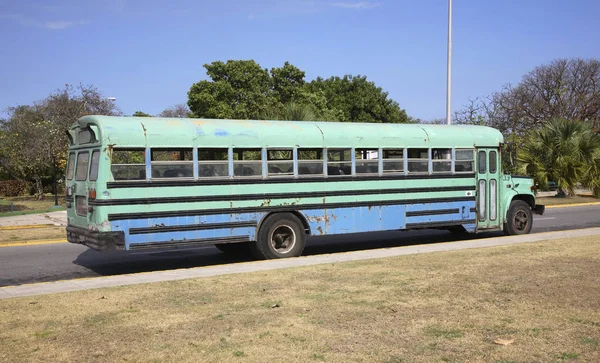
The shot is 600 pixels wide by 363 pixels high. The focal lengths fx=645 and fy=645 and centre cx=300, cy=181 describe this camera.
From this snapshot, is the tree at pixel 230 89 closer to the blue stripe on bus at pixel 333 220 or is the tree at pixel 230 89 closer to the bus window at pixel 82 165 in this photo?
the blue stripe on bus at pixel 333 220

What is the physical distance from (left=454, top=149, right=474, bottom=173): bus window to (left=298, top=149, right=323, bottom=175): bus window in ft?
11.0

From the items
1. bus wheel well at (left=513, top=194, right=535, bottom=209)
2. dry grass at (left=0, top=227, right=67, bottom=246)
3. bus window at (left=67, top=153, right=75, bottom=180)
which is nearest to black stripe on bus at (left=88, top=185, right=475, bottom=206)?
bus window at (left=67, top=153, right=75, bottom=180)

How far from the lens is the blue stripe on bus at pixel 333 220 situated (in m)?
10.6

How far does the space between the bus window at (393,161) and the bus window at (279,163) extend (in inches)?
82.3

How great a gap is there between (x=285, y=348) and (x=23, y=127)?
30646 millimetres

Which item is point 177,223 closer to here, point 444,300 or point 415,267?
point 415,267

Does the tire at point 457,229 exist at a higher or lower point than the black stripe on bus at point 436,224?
lower

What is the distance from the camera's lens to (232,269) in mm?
10422

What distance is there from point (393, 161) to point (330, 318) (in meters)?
6.79

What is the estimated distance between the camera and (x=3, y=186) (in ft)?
127

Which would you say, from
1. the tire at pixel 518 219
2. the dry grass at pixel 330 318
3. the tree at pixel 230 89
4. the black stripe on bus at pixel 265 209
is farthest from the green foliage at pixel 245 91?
the dry grass at pixel 330 318

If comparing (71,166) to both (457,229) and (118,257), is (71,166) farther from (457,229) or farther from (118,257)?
(457,229)

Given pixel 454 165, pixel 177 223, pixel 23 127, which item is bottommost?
pixel 177 223

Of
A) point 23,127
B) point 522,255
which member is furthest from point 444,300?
point 23,127
